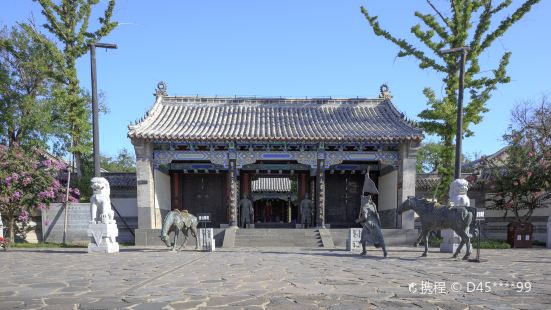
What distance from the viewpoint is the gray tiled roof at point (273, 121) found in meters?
16.5

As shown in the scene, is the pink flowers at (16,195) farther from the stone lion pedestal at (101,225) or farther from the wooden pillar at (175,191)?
the wooden pillar at (175,191)

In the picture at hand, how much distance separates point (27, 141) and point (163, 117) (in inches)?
230

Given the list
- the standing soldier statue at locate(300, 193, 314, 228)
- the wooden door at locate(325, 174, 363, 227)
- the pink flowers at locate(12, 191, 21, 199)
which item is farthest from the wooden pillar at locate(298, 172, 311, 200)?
the pink flowers at locate(12, 191, 21, 199)

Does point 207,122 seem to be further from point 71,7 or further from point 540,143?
point 540,143

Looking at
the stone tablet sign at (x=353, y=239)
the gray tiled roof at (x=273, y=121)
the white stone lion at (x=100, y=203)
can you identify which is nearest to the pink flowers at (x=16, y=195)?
the gray tiled roof at (x=273, y=121)

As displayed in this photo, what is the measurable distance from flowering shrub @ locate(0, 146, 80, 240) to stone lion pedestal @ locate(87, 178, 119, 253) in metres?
4.45

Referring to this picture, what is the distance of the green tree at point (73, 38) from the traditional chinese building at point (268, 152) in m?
2.69

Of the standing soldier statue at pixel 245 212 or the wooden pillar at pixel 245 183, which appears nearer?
the standing soldier statue at pixel 245 212

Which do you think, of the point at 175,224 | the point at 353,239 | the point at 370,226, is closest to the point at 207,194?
the point at 175,224

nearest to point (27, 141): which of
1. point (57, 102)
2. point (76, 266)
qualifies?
point (57, 102)

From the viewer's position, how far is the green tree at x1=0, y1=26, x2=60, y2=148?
1742cm

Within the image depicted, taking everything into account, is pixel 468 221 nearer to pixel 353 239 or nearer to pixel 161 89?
pixel 353 239

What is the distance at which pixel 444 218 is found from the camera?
34.7 ft

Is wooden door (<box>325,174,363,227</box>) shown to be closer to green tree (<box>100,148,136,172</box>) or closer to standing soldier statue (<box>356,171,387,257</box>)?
standing soldier statue (<box>356,171,387,257</box>)
